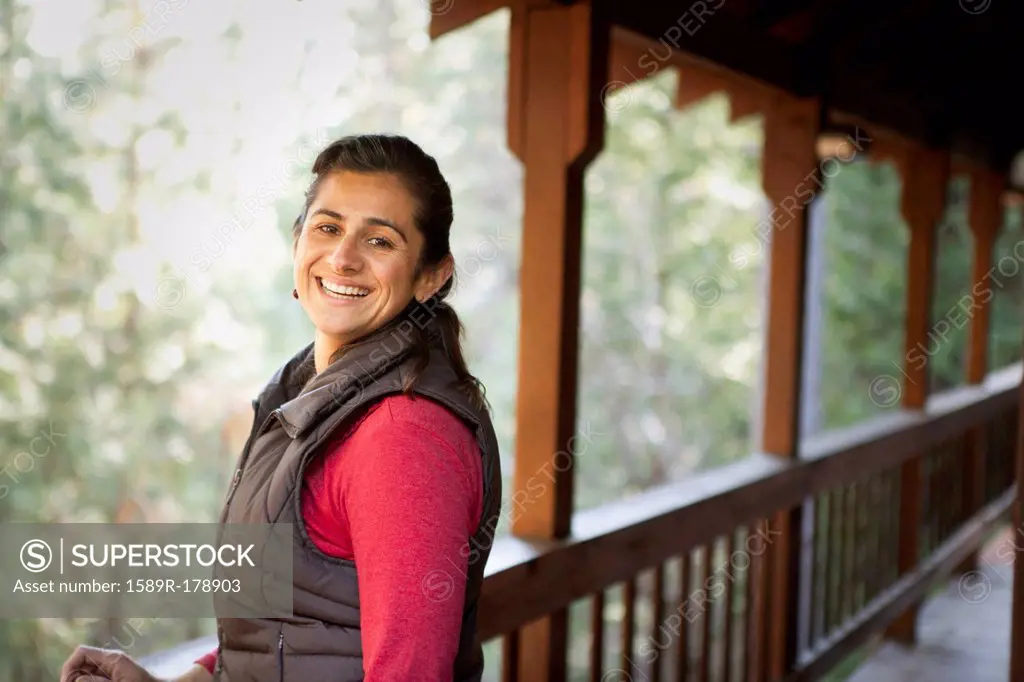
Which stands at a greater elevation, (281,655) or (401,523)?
(401,523)

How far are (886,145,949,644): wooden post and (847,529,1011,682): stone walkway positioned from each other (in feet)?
0.65

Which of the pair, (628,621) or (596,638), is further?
(628,621)

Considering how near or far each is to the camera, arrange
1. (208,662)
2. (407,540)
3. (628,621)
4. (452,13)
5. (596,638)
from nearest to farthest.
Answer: (407,540), (208,662), (452,13), (596,638), (628,621)

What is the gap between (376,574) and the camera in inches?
45.8

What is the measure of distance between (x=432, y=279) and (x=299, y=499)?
350mm

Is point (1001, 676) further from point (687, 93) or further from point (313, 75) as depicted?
point (313, 75)

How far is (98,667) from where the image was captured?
134 cm

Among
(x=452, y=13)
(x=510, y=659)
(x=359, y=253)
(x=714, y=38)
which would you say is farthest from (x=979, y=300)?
(x=359, y=253)

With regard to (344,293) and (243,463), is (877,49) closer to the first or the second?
(344,293)

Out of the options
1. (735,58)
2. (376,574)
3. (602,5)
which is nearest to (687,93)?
(735,58)

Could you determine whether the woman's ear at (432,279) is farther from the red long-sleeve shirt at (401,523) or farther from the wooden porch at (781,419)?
the wooden porch at (781,419)

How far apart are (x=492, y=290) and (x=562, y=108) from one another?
10.6 meters

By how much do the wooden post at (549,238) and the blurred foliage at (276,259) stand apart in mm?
1843

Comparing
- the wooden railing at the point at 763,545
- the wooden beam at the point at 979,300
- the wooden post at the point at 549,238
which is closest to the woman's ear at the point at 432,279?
the wooden railing at the point at 763,545
